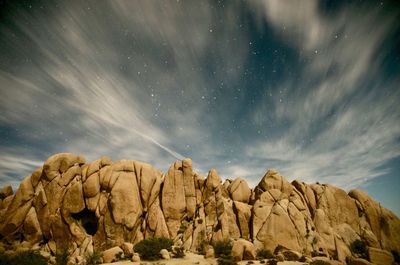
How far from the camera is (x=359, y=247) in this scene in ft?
117

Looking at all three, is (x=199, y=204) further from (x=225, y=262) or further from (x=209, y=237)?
(x=225, y=262)

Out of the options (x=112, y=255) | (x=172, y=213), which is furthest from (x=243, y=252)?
(x=112, y=255)

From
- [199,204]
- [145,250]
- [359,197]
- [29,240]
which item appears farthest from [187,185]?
[359,197]

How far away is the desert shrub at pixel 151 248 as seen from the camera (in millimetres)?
28203

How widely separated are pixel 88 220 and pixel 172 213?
15.9 metres

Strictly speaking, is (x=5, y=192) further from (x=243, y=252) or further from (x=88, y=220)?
(x=243, y=252)

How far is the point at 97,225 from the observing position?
3738 centimetres

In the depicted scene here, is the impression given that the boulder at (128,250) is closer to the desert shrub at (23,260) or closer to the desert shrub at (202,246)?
the desert shrub at (23,260)

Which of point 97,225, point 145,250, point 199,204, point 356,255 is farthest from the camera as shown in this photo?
point 199,204

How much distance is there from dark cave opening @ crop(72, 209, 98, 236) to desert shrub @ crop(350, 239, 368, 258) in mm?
46323

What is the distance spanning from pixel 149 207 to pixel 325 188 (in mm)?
37209

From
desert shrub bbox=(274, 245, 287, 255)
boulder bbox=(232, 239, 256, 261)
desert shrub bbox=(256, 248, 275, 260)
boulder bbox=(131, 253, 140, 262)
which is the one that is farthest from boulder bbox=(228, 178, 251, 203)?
boulder bbox=(131, 253, 140, 262)

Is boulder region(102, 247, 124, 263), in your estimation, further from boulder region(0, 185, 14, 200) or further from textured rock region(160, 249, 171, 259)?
boulder region(0, 185, 14, 200)

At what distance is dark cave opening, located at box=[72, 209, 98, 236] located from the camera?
3778cm
